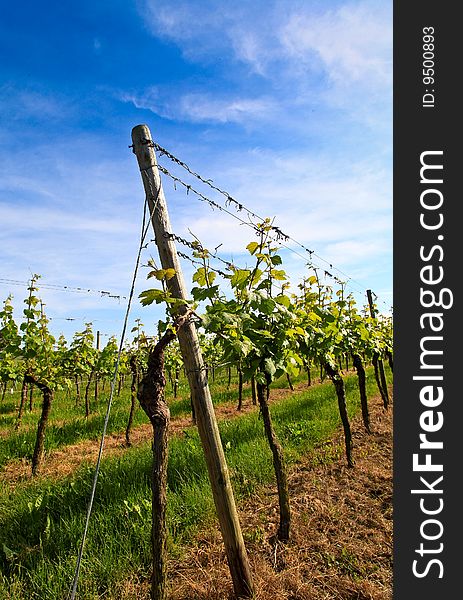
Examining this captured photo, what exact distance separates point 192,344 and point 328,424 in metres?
5.67

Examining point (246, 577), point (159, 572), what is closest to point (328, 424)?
point (246, 577)

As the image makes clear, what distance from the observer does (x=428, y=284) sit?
2.51 m

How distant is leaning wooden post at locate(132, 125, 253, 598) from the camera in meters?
2.96

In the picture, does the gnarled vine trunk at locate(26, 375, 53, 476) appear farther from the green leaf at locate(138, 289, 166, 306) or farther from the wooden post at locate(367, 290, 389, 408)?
the wooden post at locate(367, 290, 389, 408)

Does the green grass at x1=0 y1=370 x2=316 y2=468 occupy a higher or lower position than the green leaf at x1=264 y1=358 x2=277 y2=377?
lower

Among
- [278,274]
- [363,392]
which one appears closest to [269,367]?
[278,274]

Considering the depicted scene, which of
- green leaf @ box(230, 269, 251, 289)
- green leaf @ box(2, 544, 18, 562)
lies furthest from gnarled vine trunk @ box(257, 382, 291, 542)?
green leaf @ box(2, 544, 18, 562)

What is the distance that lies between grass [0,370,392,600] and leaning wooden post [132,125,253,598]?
2.92 feet

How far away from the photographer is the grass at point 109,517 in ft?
10.8

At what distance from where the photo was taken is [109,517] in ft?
13.3

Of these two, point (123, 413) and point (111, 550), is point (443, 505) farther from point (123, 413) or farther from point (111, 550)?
point (123, 413)

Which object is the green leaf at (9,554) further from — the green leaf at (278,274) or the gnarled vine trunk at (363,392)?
the gnarled vine trunk at (363,392)

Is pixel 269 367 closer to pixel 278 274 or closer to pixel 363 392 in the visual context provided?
pixel 278 274

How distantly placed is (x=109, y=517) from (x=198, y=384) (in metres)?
2.14
